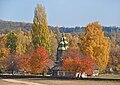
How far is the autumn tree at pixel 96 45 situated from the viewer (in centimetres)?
6256

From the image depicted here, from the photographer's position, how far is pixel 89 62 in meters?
60.4

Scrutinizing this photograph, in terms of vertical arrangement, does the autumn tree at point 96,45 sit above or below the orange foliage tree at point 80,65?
above

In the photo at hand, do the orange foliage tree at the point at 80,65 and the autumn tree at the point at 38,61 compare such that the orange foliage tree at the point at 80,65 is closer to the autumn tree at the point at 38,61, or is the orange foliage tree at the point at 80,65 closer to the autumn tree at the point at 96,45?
the autumn tree at the point at 96,45

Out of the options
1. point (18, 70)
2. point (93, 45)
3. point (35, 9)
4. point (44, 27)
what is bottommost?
point (18, 70)

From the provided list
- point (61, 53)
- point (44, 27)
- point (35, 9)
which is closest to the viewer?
point (44, 27)

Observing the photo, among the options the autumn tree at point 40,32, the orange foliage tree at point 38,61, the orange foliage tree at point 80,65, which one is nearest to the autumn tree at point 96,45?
the orange foliage tree at point 80,65

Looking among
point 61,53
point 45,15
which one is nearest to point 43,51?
point 45,15

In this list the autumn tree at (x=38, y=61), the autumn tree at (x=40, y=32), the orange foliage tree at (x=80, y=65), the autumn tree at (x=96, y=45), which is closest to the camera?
the orange foliage tree at (x=80, y=65)

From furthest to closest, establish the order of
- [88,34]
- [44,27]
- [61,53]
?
[61,53]
[44,27]
[88,34]

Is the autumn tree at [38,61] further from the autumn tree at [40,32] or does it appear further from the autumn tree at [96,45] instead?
the autumn tree at [96,45]

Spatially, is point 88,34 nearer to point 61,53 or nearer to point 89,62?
point 89,62

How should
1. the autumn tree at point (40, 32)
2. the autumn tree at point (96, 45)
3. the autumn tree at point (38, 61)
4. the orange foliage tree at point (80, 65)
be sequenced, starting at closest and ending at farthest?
the orange foliage tree at point (80, 65)
the autumn tree at point (96, 45)
the autumn tree at point (38, 61)
the autumn tree at point (40, 32)

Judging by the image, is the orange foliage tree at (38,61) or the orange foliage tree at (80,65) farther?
the orange foliage tree at (38,61)

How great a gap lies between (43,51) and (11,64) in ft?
58.4
